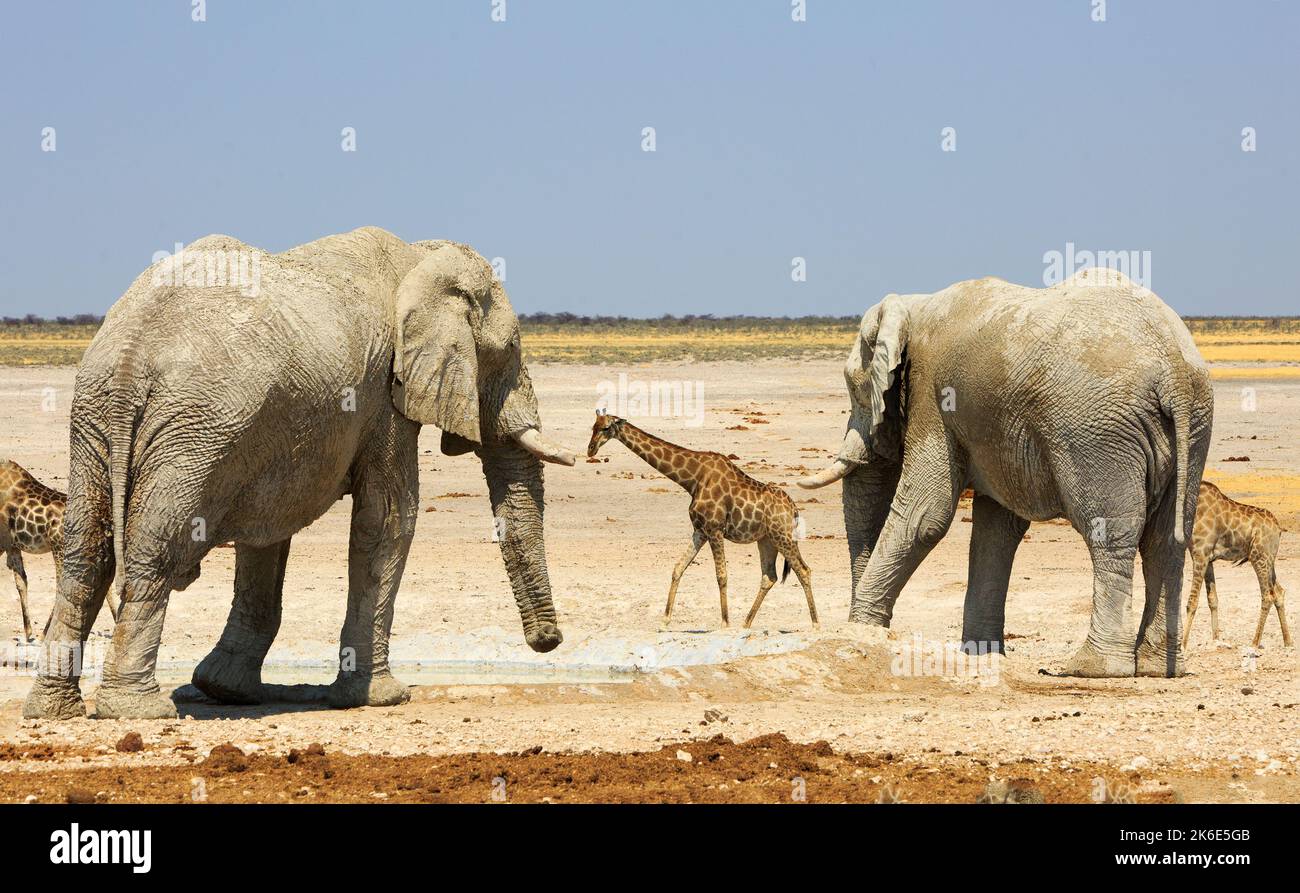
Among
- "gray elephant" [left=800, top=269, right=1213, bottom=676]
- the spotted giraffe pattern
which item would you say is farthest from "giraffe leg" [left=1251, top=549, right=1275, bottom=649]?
the spotted giraffe pattern

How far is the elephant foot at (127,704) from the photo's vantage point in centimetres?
988

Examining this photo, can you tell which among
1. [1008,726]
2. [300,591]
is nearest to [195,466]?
[1008,726]

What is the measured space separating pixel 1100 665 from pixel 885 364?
8.16ft

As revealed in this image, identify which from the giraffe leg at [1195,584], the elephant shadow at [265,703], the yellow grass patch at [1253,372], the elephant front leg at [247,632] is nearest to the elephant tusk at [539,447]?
the elephant front leg at [247,632]

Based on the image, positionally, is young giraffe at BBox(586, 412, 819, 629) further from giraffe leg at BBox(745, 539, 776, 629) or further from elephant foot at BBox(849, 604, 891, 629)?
elephant foot at BBox(849, 604, 891, 629)

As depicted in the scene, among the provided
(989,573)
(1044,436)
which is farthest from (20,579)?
(1044,436)

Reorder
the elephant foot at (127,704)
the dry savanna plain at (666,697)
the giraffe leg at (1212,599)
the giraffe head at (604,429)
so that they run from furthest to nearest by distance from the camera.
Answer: the giraffe head at (604,429), the giraffe leg at (1212,599), the elephant foot at (127,704), the dry savanna plain at (666,697)

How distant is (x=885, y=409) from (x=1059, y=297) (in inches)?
64.7

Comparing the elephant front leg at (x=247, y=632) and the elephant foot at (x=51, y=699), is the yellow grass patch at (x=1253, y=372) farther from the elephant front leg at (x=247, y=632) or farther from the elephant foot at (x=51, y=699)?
the elephant foot at (x=51, y=699)

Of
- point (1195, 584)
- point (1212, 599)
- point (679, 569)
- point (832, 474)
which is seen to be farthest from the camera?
point (679, 569)

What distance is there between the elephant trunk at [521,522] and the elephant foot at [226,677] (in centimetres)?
178

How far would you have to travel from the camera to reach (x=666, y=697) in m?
11.5

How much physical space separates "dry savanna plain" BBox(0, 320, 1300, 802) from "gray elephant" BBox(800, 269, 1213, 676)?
50cm

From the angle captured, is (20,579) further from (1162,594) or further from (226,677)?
(1162,594)
